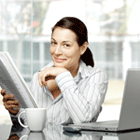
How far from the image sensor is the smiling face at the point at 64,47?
1629 mm

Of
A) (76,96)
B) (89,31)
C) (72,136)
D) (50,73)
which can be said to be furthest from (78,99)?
(89,31)

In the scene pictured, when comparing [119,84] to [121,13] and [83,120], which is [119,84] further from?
[83,120]

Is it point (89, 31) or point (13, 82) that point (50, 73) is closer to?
point (13, 82)

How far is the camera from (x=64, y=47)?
1643 millimetres

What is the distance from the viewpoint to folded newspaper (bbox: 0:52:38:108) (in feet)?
4.01

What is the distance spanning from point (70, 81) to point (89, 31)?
15.4 feet

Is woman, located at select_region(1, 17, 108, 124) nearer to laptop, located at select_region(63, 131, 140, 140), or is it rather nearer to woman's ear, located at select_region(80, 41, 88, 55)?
woman's ear, located at select_region(80, 41, 88, 55)

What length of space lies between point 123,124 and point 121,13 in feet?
17.3

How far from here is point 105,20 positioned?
6160 millimetres

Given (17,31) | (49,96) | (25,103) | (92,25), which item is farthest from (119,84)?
(25,103)

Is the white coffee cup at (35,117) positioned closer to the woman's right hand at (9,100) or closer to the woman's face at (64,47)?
the woman's right hand at (9,100)

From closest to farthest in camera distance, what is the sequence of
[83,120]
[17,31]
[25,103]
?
[25,103]
[83,120]
[17,31]

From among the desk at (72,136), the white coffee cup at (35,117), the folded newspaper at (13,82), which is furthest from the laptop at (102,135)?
the folded newspaper at (13,82)

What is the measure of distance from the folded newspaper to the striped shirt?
8.5 inches
